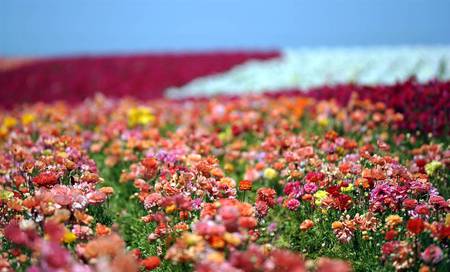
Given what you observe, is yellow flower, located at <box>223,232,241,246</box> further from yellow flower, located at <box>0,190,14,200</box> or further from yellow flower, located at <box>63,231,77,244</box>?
yellow flower, located at <box>0,190,14,200</box>

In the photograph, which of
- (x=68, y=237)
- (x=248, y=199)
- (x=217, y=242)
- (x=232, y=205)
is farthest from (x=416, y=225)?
(x=68, y=237)

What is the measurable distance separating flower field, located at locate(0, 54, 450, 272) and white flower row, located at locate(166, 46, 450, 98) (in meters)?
5.52

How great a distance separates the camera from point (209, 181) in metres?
3.85

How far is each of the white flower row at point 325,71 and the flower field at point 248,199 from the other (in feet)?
18.1

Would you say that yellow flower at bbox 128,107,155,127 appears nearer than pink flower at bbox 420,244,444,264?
No

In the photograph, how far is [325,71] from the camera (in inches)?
597

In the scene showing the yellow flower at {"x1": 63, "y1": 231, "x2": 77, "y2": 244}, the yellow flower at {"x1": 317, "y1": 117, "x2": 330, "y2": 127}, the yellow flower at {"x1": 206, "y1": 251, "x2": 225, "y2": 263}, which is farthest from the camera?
the yellow flower at {"x1": 317, "y1": 117, "x2": 330, "y2": 127}

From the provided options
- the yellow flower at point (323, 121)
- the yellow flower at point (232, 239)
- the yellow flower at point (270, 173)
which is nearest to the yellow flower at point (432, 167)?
the yellow flower at point (270, 173)

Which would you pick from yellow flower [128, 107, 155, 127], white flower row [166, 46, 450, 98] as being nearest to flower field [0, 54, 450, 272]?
yellow flower [128, 107, 155, 127]

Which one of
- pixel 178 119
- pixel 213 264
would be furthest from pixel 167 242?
pixel 178 119

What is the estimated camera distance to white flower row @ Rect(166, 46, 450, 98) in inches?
507

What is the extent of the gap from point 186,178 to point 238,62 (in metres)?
15.3

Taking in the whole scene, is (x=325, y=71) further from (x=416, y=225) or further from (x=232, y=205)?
(x=232, y=205)

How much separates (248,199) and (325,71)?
1105 cm
